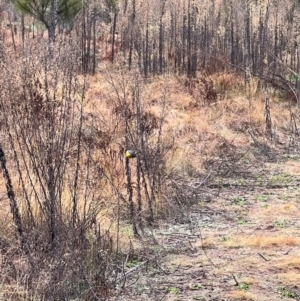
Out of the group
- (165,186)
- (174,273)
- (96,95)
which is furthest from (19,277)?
(96,95)

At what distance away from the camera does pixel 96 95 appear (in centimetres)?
1002

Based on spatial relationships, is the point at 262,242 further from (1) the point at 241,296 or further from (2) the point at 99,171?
(2) the point at 99,171

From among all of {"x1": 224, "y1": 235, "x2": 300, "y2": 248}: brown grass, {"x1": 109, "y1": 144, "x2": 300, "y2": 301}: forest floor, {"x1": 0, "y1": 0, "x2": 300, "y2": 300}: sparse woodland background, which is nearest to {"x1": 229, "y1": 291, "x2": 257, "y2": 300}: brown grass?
{"x1": 109, "y1": 144, "x2": 300, "y2": 301}: forest floor

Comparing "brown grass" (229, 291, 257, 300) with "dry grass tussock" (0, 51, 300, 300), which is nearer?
"brown grass" (229, 291, 257, 300)

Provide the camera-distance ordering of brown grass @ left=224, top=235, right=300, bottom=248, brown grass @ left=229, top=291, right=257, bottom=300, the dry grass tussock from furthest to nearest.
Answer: brown grass @ left=224, top=235, right=300, bottom=248 → the dry grass tussock → brown grass @ left=229, top=291, right=257, bottom=300

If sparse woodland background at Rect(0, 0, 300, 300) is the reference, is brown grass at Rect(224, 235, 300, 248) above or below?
below

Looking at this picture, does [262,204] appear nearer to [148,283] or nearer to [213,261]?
[213,261]

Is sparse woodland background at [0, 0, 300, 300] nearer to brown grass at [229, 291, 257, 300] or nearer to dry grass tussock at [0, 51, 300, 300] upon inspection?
dry grass tussock at [0, 51, 300, 300]

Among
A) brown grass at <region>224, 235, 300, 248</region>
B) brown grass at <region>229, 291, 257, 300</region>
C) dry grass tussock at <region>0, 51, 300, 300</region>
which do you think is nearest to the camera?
brown grass at <region>229, 291, 257, 300</region>

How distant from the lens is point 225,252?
12.6 ft

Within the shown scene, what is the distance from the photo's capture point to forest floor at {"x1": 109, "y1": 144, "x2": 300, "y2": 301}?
3217mm

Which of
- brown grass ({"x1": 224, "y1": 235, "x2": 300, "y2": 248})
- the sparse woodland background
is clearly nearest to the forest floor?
brown grass ({"x1": 224, "y1": 235, "x2": 300, "y2": 248})

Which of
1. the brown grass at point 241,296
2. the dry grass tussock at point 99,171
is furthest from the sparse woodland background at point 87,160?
the brown grass at point 241,296

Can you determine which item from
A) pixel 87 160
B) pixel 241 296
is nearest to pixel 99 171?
pixel 87 160
